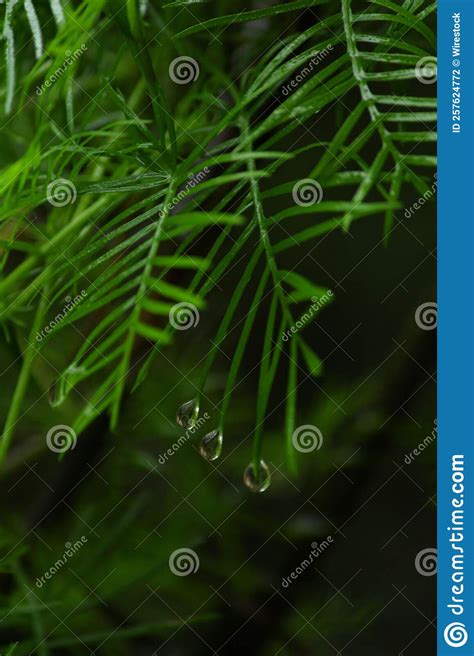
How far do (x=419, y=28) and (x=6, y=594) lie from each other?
1.29ft

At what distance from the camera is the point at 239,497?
543mm

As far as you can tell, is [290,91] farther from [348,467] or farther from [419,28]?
[348,467]

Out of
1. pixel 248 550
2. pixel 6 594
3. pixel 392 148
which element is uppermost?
pixel 392 148

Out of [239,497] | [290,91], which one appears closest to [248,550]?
[239,497]
